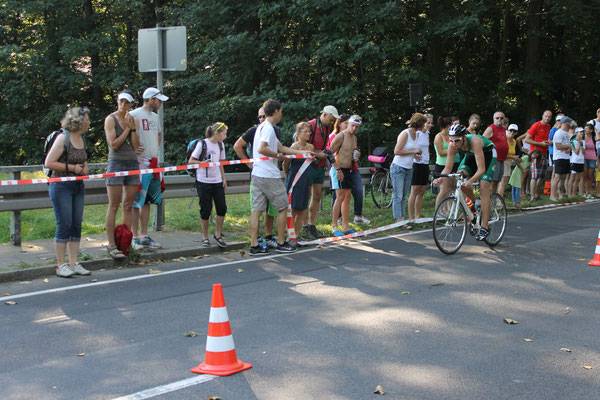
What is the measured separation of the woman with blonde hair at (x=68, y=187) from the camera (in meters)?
7.53

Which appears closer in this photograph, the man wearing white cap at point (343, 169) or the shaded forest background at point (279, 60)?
the man wearing white cap at point (343, 169)

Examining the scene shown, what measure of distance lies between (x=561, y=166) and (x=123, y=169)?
466 inches

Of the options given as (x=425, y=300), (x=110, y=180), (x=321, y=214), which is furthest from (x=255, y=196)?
(x=321, y=214)

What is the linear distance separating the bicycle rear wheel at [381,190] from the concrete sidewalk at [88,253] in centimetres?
598

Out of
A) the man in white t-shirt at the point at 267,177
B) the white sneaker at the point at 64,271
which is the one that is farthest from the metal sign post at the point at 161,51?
the white sneaker at the point at 64,271

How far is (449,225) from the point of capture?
29.9 ft

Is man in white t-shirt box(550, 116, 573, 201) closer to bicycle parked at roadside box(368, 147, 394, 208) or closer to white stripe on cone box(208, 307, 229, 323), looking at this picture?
bicycle parked at roadside box(368, 147, 394, 208)

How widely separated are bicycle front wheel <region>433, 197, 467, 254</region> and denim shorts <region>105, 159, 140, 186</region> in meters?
4.05

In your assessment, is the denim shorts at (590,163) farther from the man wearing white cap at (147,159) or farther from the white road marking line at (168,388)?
the white road marking line at (168,388)

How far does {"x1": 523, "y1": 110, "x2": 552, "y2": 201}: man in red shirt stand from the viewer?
16500 mm

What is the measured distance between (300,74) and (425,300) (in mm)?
18797

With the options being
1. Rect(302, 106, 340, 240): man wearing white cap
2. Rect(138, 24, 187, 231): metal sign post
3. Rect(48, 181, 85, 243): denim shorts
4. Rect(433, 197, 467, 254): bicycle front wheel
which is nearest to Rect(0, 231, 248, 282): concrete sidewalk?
Rect(48, 181, 85, 243): denim shorts

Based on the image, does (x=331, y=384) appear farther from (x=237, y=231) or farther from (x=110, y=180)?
(x=237, y=231)

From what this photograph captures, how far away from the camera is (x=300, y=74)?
2450cm
